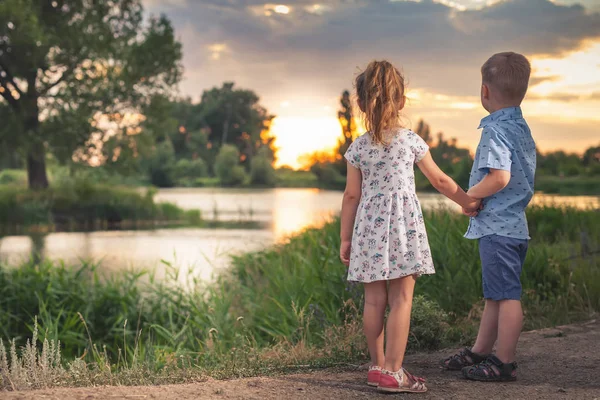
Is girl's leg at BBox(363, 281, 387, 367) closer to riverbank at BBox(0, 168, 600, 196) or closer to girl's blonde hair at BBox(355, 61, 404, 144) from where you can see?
girl's blonde hair at BBox(355, 61, 404, 144)

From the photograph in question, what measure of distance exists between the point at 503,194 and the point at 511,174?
0.11 metres

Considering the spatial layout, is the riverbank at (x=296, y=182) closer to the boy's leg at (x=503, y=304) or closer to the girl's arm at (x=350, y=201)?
the boy's leg at (x=503, y=304)

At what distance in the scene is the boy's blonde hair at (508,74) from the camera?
11.2ft

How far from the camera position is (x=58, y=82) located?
22.3 m

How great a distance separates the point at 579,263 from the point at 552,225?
4.02 metres

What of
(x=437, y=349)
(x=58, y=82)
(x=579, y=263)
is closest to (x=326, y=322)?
(x=437, y=349)

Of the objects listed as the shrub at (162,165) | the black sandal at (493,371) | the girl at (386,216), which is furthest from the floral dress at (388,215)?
the shrub at (162,165)

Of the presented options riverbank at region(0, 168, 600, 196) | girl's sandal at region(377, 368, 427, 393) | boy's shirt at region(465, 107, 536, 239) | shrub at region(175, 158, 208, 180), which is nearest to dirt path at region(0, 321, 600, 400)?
girl's sandal at region(377, 368, 427, 393)

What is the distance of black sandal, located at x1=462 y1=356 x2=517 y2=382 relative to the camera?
346 centimetres

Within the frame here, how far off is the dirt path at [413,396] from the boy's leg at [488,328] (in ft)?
0.71

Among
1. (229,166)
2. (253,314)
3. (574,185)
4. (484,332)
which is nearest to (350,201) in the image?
(484,332)

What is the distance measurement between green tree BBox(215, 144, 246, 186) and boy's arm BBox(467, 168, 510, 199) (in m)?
34.6

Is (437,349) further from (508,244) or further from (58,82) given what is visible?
(58,82)

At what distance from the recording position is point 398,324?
10.7 ft
